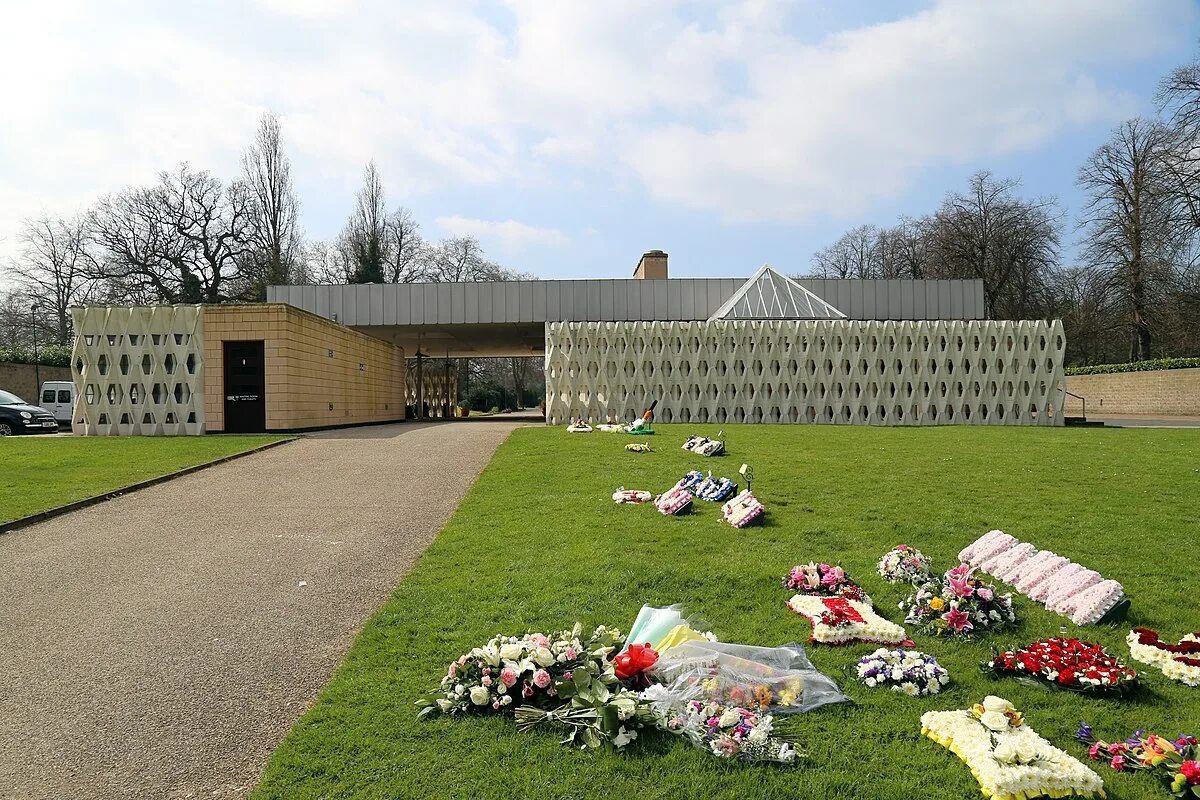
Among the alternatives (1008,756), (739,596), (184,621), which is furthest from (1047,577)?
(184,621)

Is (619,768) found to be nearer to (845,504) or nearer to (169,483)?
(845,504)

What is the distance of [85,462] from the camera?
15086 mm

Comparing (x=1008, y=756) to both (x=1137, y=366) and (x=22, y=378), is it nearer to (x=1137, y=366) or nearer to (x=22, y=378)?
(x=1137, y=366)

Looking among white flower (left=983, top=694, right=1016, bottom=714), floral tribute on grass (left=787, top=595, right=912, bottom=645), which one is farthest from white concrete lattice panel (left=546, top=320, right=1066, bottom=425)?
white flower (left=983, top=694, right=1016, bottom=714)

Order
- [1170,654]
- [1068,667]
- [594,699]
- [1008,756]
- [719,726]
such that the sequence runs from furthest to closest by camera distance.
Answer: [1170,654], [1068,667], [594,699], [719,726], [1008,756]

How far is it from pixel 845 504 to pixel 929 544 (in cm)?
185

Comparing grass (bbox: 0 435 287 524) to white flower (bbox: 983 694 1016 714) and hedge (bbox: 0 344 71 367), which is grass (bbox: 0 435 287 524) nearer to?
white flower (bbox: 983 694 1016 714)

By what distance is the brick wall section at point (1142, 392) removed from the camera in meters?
35.7

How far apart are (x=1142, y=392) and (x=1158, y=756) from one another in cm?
4293

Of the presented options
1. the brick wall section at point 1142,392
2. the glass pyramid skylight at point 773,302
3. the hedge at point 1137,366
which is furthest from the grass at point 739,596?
the hedge at point 1137,366

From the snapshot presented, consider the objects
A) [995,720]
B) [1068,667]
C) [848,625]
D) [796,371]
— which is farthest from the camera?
[796,371]

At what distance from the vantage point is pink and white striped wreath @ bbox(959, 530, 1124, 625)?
19.7 ft

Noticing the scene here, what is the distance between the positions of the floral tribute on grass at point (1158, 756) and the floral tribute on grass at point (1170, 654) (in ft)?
3.23

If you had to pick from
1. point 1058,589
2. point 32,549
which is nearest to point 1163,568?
point 1058,589
